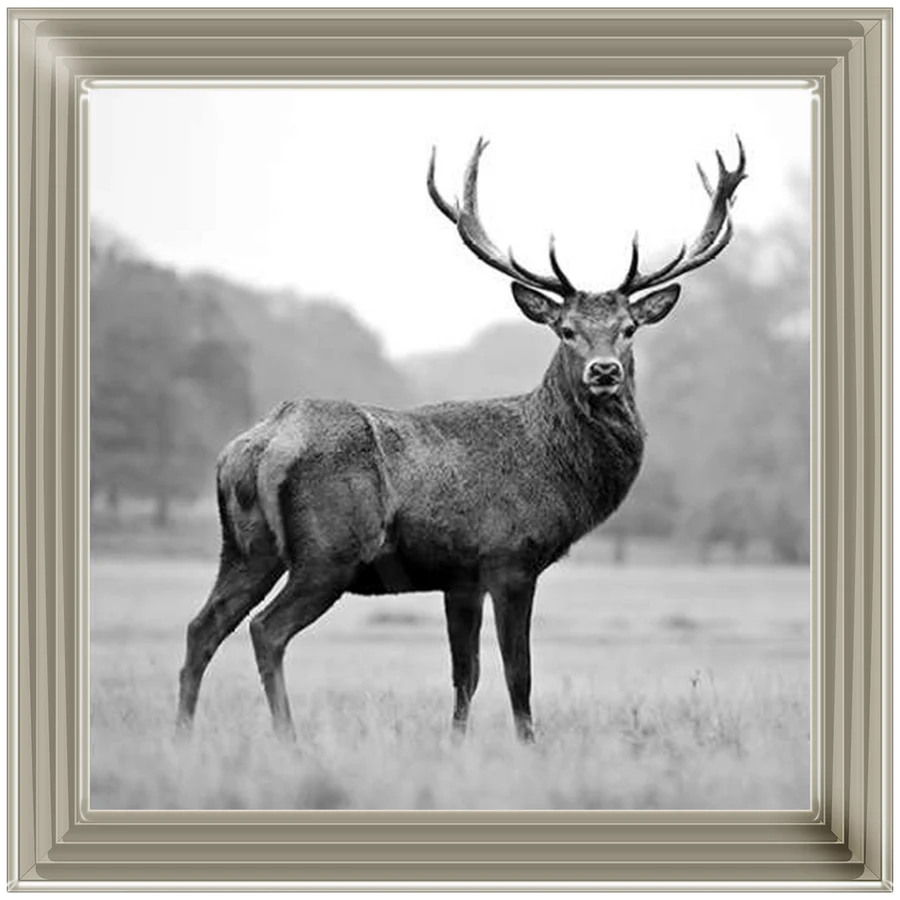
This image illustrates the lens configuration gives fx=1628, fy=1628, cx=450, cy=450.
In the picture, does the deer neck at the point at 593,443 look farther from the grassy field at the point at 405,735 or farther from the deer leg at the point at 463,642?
the grassy field at the point at 405,735

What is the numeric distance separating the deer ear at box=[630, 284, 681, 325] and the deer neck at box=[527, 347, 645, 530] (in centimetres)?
25

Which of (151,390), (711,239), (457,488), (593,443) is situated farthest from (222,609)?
(151,390)

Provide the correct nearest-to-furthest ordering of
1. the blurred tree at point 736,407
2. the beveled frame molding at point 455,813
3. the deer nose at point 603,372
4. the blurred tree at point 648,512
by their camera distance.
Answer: the beveled frame molding at point 455,813
the deer nose at point 603,372
the blurred tree at point 736,407
the blurred tree at point 648,512

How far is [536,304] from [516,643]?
162cm

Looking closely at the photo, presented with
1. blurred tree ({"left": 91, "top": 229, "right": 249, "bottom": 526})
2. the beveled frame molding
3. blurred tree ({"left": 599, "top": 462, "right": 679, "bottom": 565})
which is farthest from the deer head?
blurred tree ({"left": 599, "top": 462, "right": 679, "bottom": 565})

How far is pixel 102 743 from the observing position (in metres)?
7.10

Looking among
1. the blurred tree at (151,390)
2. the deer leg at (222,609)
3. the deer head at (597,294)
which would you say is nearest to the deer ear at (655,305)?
the deer head at (597,294)

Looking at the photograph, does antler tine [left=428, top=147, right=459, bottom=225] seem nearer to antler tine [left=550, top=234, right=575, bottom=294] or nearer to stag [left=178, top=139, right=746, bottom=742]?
stag [left=178, top=139, right=746, bottom=742]

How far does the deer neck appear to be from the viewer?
786 cm

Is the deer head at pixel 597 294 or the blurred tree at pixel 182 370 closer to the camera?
the deer head at pixel 597 294

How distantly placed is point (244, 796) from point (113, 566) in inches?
141

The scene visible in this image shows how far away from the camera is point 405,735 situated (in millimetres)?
7434

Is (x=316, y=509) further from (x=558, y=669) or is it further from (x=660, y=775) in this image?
(x=558, y=669)

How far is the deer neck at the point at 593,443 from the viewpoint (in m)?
7.86
